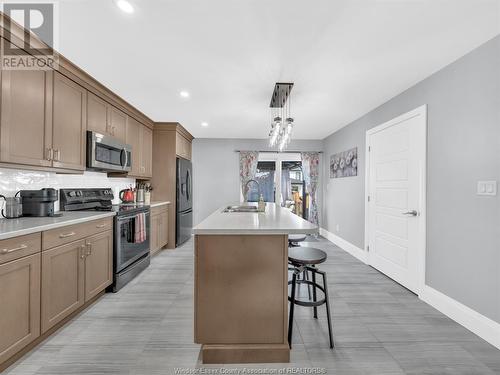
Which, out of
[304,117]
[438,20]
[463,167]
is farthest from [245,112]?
[463,167]

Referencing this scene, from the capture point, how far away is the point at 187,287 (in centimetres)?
285

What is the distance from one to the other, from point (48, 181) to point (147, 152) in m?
1.85

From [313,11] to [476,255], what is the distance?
7.60 ft

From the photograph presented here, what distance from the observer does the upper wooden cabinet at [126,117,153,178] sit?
3.73 m

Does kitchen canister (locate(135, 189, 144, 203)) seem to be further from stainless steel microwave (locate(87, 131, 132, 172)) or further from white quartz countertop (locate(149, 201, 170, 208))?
stainless steel microwave (locate(87, 131, 132, 172))

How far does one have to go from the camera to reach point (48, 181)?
8.29 ft

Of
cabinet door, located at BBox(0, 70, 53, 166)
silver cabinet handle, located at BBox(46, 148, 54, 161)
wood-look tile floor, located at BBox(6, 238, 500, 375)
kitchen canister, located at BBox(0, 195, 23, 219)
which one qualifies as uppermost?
cabinet door, located at BBox(0, 70, 53, 166)

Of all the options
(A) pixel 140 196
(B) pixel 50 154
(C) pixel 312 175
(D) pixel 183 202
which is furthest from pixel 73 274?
(C) pixel 312 175

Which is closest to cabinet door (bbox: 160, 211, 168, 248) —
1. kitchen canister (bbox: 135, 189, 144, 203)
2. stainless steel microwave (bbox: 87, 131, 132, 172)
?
kitchen canister (bbox: 135, 189, 144, 203)

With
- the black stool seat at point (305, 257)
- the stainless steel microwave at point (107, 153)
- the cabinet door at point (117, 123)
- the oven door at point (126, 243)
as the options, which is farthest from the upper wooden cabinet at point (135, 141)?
the black stool seat at point (305, 257)

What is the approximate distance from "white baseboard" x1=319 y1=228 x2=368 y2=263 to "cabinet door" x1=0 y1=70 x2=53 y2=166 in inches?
166

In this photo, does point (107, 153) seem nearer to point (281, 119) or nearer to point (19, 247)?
point (19, 247)

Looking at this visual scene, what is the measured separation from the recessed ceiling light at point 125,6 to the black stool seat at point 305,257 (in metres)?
2.06

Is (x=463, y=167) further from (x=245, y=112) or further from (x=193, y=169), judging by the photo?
(x=193, y=169)
